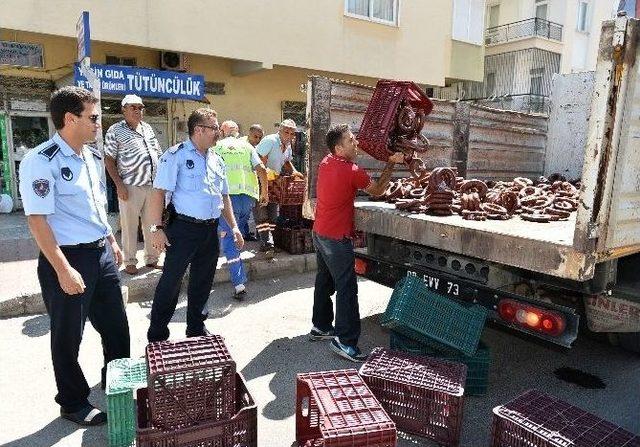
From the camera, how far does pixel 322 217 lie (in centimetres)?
395

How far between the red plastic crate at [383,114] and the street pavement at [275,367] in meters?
1.78

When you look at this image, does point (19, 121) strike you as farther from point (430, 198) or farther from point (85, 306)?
point (430, 198)

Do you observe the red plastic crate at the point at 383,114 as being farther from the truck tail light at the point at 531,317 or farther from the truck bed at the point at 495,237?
the truck tail light at the point at 531,317

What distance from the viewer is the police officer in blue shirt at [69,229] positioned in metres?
2.65

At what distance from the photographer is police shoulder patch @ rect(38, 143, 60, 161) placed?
270 cm

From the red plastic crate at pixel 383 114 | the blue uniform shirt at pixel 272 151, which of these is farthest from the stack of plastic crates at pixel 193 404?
the blue uniform shirt at pixel 272 151

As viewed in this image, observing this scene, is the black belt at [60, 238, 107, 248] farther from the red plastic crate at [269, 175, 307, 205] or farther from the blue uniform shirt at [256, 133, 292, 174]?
the blue uniform shirt at [256, 133, 292, 174]

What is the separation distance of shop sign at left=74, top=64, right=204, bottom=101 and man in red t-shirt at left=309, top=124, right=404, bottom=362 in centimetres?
578

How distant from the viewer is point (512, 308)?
3.28 m

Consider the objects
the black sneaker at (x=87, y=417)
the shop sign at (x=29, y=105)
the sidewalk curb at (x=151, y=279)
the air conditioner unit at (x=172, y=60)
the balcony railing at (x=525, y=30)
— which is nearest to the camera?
the black sneaker at (x=87, y=417)

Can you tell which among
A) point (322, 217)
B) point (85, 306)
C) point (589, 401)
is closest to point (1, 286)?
point (85, 306)

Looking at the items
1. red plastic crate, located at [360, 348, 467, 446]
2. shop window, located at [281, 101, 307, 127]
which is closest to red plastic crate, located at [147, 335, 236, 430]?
red plastic crate, located at [360, 348, 467, 446]

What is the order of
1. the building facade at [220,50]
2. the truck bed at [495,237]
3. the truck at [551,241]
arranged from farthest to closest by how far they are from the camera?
the building facade at [220,50] < the truck bed at [495,237] < the truck at [551,241]

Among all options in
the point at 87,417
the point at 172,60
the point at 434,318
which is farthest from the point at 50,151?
the point at 172,60
